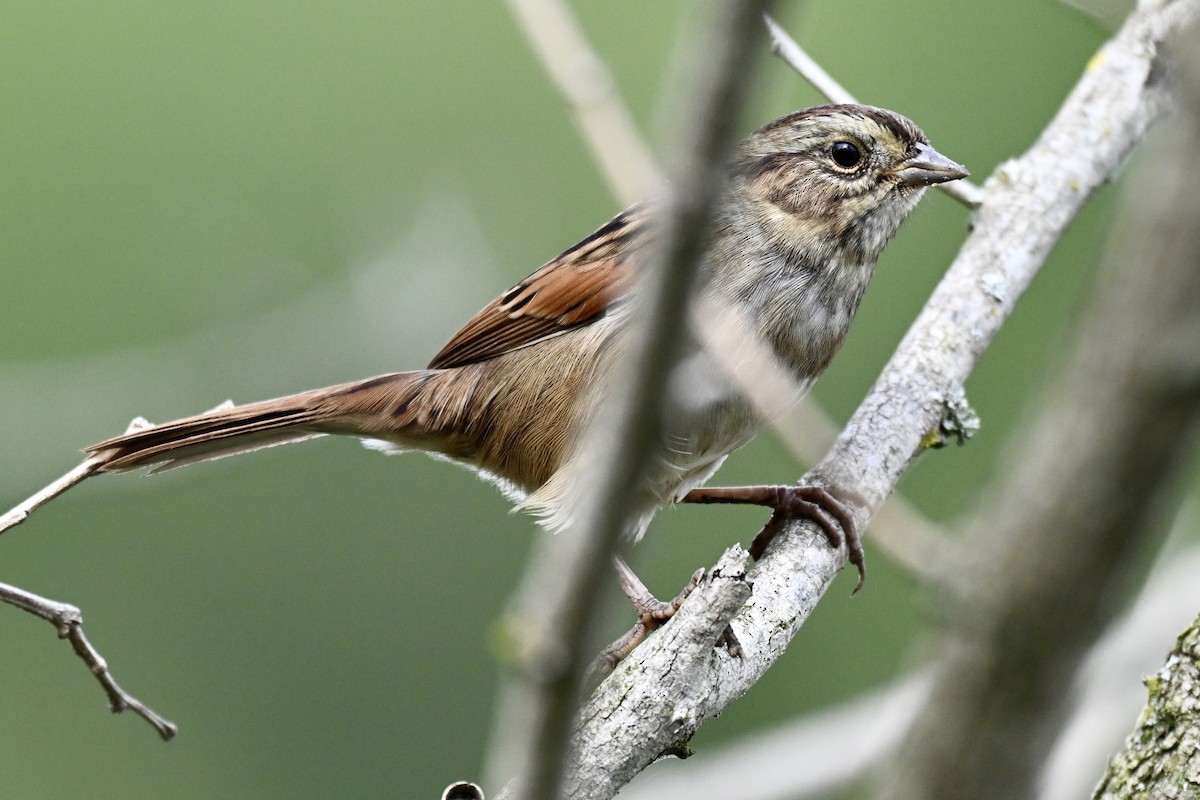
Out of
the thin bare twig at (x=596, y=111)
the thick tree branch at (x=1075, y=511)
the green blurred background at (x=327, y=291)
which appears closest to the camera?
the thick tree branch at (x=1075, y=511)

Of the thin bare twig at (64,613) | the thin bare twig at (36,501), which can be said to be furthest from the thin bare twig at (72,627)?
the thin bare twig at (36,501)

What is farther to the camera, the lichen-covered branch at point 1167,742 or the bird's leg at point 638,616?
the bird's leg at point 638,616

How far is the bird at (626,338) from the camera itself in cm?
336

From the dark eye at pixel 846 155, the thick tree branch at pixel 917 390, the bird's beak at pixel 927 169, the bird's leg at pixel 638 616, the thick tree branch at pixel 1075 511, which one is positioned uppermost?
the thick tree branch at pixel 1075 511

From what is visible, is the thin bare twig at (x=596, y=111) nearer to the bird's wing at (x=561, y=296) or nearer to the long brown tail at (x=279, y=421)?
the bird's wing at (x=561, y=296)

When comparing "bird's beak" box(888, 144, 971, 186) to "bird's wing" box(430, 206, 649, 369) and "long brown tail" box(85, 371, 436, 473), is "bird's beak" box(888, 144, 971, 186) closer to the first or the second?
"bird's wing" box(430, 206, 649, 369)

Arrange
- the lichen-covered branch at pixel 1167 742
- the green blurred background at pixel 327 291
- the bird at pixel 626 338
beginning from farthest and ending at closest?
the green blurred background at pixel 327 291 → the bird at pixel 626 338 → the lichen-covered branch at pixel 1167 742

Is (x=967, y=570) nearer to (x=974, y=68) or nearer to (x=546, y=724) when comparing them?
(x=546, y=724)

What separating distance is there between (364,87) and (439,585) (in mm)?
2783

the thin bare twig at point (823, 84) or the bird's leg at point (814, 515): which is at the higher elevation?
the thin bare twig at point (823, 84)

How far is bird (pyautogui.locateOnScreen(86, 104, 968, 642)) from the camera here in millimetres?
3361

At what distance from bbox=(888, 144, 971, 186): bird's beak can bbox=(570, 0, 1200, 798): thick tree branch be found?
1.07 feet

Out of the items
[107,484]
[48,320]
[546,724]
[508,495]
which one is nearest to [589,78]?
[546,724]

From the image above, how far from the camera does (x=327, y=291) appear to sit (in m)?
4.99
